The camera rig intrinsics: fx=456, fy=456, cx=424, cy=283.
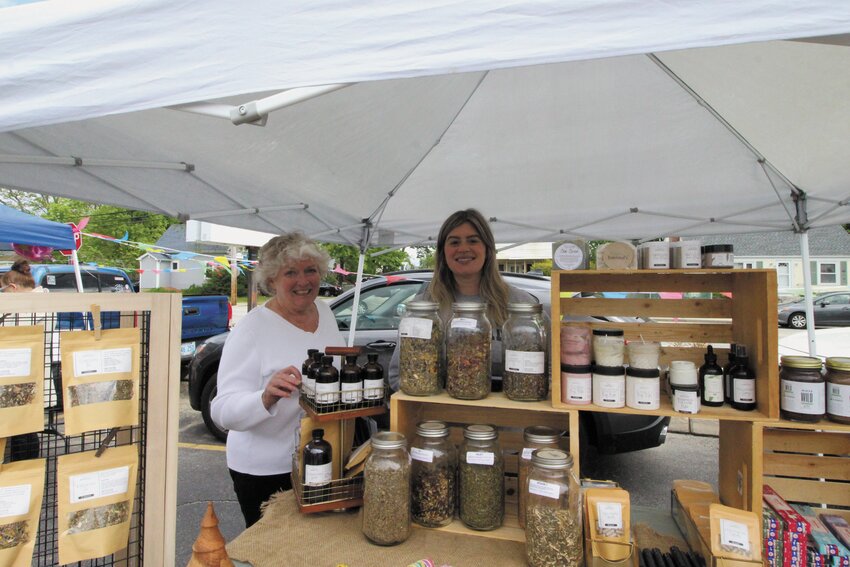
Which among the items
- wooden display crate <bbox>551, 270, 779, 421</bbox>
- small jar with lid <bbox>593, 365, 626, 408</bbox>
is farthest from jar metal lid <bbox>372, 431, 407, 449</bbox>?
small jar with lid <bbox>593, 365, 626, 408</bbox>

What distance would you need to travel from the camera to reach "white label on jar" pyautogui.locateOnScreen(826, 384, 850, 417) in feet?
4.52

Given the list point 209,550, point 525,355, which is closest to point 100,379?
point 209,550

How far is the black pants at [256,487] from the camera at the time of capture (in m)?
2.11

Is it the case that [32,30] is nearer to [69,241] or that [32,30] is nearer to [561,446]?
[561,446]

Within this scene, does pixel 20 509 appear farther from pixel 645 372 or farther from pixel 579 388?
pixel 645 372

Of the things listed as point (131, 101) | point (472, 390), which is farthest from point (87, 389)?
point (472, 390)

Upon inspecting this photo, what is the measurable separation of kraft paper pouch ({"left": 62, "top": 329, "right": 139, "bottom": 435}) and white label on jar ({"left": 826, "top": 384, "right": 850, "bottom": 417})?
2071mm

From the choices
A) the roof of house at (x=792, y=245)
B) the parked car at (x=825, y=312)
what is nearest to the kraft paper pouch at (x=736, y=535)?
the parked car at (x=825, y=312)

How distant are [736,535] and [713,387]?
45cm

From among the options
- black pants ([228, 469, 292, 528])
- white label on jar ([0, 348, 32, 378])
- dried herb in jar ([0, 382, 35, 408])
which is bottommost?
black pants ([228, 469, 292, 528])

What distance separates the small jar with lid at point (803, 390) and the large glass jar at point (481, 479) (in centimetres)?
91

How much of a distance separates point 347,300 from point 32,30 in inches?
179

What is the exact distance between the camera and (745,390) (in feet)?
4.93

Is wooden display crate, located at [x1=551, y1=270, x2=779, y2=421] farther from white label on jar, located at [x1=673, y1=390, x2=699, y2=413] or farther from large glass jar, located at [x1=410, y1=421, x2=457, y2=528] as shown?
large glass jar, located at [x1=410, y1=421, x2=457, y2=528]
